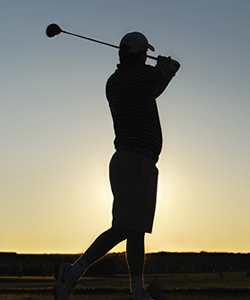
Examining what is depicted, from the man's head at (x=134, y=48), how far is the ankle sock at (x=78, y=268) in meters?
1.92

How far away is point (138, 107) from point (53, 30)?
5.99 feet

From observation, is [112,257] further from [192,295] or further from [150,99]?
[150,99]

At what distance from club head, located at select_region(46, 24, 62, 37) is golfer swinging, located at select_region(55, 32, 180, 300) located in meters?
1.26

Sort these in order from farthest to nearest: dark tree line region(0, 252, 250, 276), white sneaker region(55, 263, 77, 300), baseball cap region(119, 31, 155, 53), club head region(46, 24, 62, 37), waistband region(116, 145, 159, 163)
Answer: dark tree line region(0, 252, 250, 276)
club head region(46, 24, 62, 37)
baseball cap region(119, 31, 155, 53)
waistband region(116, 145, 159, 163)
white sneaker region(55, 263, 77, 300)

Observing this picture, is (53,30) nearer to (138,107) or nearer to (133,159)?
(138,107)

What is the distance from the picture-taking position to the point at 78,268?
4379 mm

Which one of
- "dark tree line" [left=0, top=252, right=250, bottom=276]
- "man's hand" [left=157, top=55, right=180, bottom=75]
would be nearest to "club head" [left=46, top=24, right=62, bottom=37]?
"man's hand" [left=157, top=55, right=180, bottom=75]

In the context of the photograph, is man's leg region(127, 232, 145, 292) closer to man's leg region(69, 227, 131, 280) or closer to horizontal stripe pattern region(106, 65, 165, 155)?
man's leg region(69, 227, 131, 280)

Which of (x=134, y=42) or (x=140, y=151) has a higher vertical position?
(x=134, y=42)

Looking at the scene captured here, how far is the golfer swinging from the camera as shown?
14.4 ft

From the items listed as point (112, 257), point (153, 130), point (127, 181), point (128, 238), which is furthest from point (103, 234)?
point (112, 257)

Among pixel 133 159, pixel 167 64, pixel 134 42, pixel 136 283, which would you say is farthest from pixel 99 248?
pixel 134 42

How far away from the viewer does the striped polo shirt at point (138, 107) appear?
14.8 ft

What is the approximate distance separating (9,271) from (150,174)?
8117mm
